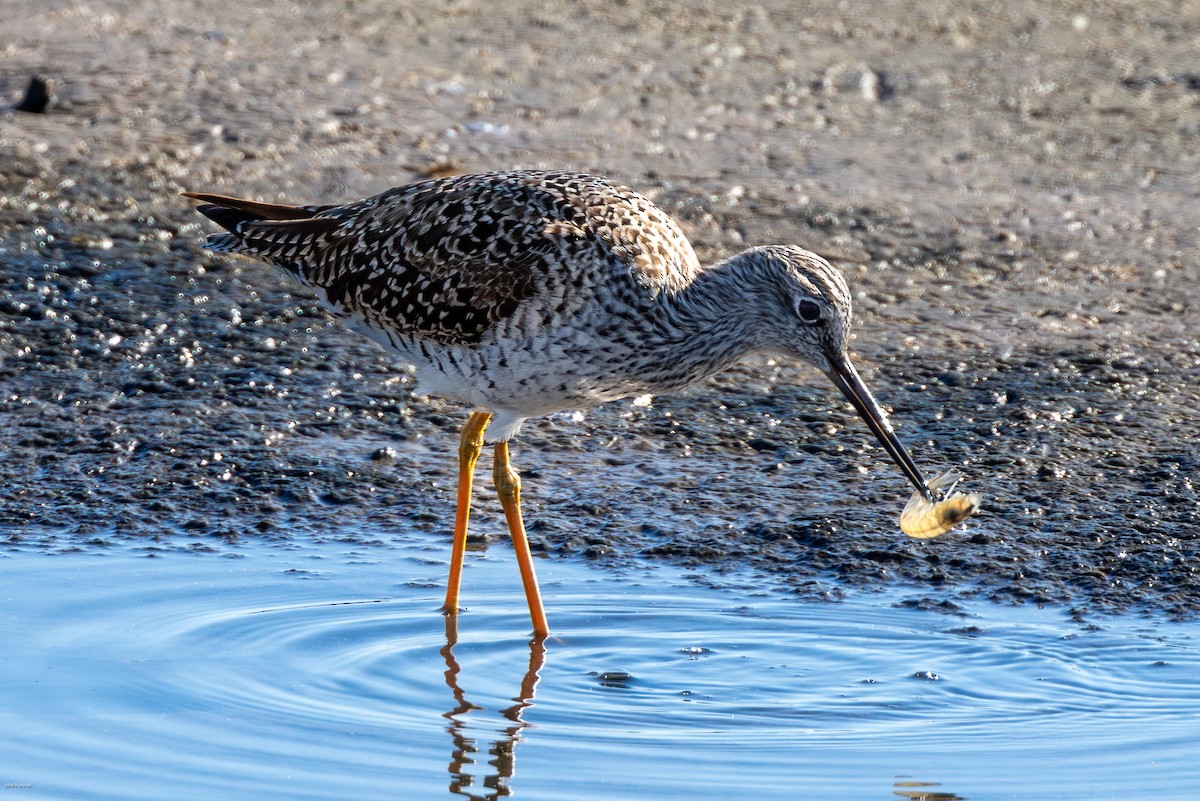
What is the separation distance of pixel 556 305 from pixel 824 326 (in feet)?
2.94

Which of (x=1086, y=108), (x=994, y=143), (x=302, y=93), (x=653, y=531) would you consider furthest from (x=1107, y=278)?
(x=302, y=93)

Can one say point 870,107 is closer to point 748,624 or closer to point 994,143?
point 994,143

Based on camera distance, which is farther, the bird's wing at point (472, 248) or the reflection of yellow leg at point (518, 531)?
the bird's wing at point (472, 248)

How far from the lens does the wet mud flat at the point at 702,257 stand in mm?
6215

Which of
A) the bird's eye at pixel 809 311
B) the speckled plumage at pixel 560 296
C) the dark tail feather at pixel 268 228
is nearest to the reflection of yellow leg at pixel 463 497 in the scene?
the speckled plumage at pixel 560 296

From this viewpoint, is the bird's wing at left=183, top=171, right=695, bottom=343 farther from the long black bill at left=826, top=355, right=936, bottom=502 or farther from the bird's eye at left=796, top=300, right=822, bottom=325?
the long black bill at left=826, top=355, right=936, bottom=502

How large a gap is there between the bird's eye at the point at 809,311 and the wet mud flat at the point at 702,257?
2.99ft

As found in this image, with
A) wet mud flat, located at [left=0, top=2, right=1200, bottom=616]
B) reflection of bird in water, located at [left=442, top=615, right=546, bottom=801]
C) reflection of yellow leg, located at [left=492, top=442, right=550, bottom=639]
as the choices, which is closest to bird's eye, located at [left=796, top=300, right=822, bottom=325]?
wet mud flat, located at [left=0, top=2, right=1200, bottom=616]

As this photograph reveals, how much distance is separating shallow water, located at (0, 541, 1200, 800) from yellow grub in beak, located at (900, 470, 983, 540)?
295mm

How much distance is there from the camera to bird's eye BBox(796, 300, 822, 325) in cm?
557

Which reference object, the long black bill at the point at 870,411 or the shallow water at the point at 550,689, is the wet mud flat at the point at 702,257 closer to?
the shallow water at the point at 550,689

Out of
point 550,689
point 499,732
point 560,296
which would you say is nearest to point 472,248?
point 560,296

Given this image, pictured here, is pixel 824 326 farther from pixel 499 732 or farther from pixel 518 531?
pixel 499 732

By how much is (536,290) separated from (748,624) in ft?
4.27
